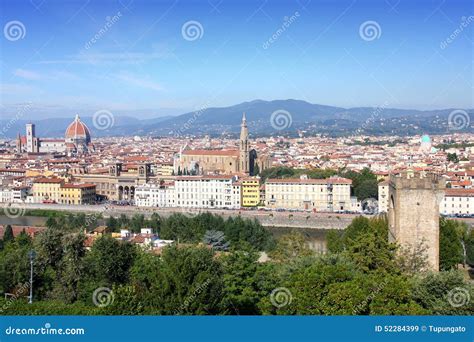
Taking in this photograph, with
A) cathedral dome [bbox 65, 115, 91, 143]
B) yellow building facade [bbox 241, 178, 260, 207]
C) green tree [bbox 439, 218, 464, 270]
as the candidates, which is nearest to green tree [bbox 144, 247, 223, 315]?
green tree [bbox 439, 218, 464, 270]

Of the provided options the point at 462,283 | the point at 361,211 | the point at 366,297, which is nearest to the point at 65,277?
the point at 366,297

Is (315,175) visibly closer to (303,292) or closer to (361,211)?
(361,211)

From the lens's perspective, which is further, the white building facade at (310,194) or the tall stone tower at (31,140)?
the tall stone tower at (31,140)

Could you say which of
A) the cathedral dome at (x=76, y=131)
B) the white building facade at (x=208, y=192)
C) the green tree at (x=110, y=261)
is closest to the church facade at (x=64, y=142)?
the cathedral dome at (x=76, y=131)

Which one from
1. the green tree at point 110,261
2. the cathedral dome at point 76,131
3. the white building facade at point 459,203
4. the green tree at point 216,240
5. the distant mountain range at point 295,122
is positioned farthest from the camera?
the distant mountain range at point 295,122

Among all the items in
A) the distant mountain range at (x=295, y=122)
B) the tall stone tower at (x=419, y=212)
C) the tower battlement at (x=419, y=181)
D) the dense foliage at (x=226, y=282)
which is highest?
the distant mountain range at (x=295, y=122)

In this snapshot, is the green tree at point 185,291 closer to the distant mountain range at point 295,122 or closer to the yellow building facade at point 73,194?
the yellow building facade at point 73,194

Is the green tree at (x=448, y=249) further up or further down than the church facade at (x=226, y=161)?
further down
